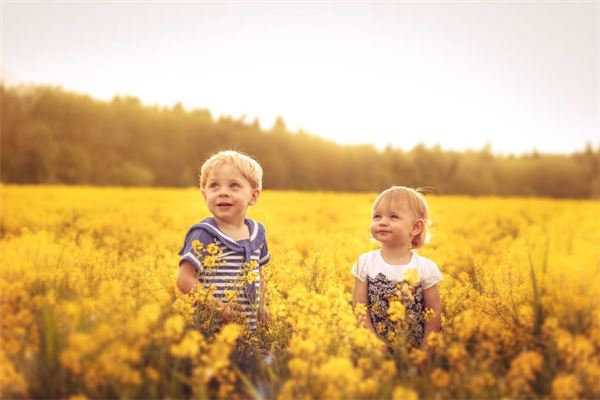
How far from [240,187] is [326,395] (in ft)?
6.36

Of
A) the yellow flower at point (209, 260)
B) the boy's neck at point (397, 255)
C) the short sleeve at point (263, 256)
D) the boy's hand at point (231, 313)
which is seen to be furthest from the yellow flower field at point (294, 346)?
the short sleeve at point (263, 256)

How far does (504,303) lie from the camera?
319 cm

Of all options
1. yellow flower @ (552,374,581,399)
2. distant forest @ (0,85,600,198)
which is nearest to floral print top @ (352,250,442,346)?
yellow flower @ (552,374,581,399)

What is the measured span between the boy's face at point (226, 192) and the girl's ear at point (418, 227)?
128 cm

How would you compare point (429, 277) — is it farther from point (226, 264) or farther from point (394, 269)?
point (226, 264)

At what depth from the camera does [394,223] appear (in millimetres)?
3693

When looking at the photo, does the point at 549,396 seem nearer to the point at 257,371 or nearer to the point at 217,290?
the point at 257,371

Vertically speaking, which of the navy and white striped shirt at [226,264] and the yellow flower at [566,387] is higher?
the navy and white striped shirt at [226,264]

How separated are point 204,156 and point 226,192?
36829mm

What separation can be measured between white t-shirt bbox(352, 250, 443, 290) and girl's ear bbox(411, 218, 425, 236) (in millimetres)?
166

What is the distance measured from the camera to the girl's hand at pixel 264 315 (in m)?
3.61

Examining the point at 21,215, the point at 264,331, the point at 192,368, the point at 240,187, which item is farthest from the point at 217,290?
the point at 21,215

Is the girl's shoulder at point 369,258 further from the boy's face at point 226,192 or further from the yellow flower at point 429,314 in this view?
the boy's face at point 226,192

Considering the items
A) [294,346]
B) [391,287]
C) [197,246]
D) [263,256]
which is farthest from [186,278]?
[391,287]
